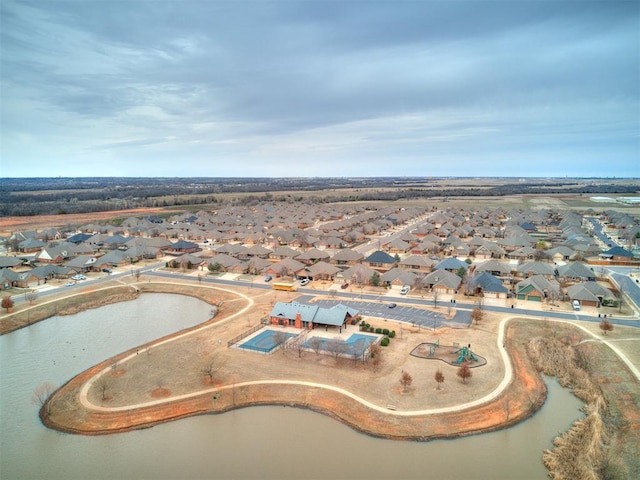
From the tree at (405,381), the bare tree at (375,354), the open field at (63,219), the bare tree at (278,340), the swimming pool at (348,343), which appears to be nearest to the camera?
the tree at (405,381)

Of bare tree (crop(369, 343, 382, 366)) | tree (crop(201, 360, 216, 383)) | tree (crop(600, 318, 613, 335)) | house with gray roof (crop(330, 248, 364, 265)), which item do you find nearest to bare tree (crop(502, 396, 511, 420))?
bare tree (crop(369, 343, 382, 366))

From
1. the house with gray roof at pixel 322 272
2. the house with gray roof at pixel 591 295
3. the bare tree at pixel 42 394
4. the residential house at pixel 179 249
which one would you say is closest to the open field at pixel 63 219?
the residential house at pixel 179 249

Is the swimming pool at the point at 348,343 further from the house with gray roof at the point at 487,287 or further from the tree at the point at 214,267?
the tree at the point at 214,267

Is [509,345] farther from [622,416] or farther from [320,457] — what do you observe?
[320,457]

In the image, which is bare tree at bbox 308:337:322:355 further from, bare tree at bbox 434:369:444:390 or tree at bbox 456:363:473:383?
tree at bbox 456:363:473:383

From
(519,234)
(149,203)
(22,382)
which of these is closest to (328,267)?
(22,382)
